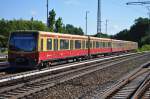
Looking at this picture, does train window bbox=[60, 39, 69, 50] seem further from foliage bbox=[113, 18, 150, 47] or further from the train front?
foliage bbox=[113, 18, 150, 47]

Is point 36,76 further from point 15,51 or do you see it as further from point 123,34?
point 123,34

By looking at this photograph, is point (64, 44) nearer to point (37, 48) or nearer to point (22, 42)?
point (22, 42)

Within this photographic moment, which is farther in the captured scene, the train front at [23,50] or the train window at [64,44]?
the train window at [64,44]

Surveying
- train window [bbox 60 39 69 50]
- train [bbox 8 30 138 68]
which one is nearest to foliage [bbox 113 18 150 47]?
train window [bbox 60 39 69 50]

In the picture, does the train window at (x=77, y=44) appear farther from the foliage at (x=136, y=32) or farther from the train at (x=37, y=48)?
the foliage at (x=136, y=32)

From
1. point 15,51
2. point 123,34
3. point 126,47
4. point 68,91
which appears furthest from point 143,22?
point 68,91

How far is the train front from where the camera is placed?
1054 inches

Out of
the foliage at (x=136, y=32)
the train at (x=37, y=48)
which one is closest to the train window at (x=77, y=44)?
the train at (x=37, y=48)

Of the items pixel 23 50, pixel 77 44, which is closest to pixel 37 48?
pixel 23 50

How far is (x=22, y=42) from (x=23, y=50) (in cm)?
53

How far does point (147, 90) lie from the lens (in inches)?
661

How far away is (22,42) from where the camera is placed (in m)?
27.2

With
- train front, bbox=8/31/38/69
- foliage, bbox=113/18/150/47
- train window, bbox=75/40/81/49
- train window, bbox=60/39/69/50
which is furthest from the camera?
foliage, bbox=113/18/150/47

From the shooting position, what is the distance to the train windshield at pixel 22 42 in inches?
1058
